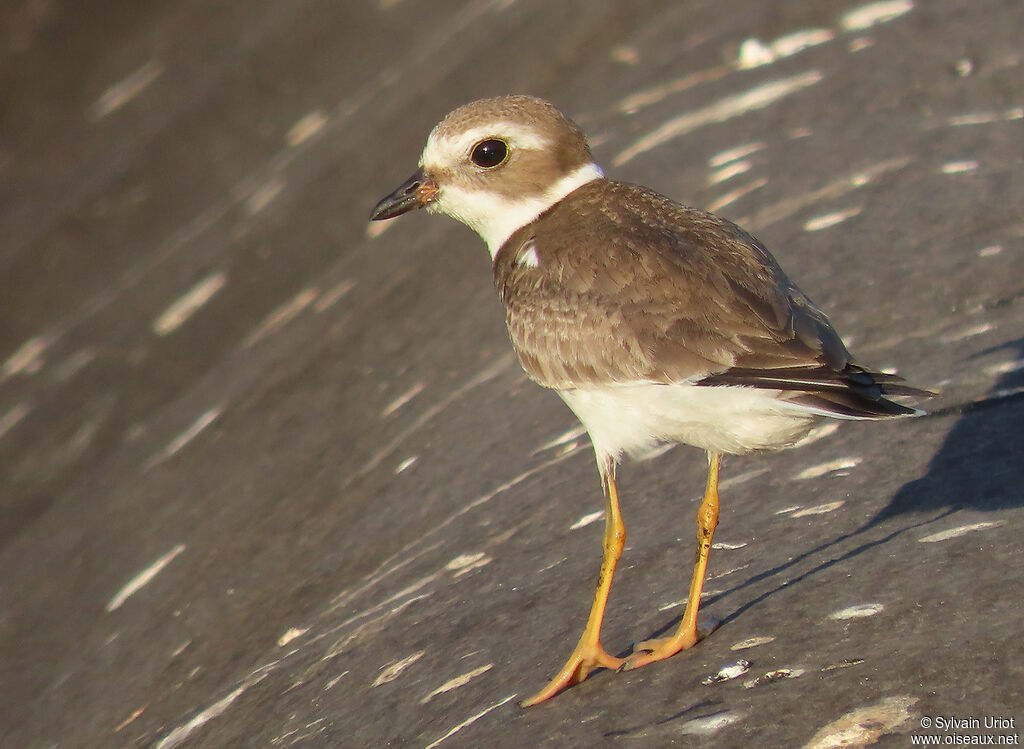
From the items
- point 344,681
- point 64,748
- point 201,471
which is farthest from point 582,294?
point 201,471

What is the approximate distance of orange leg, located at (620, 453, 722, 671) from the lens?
5246mm

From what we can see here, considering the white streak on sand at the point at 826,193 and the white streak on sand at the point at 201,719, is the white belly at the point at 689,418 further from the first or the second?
the white streak on sand at the point at 826,193

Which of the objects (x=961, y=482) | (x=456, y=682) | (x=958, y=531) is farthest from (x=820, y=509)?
(x=456, y=682)

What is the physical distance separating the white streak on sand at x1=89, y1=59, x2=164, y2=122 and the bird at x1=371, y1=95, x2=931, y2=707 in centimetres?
974

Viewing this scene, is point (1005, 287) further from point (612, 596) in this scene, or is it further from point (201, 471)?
point (201, 471)

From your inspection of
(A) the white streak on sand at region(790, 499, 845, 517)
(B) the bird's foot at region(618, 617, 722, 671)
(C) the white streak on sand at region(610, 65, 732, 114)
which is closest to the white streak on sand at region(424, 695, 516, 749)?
(B) the bird's foot at region(618, 617, 722, 671)

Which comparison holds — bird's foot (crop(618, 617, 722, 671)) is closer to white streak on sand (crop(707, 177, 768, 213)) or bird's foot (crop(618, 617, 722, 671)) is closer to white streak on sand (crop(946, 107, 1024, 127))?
white streak on sand (crop(707, 177, 768, 213))

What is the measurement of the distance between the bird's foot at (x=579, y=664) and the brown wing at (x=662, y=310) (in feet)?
3.49

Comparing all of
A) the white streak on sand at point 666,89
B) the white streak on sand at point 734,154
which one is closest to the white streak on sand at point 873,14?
the white streak on sand at point 666,89

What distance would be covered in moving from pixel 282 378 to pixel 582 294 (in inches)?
186

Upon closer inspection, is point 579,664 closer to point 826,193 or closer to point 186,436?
point 826,193

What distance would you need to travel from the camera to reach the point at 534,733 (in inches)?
197

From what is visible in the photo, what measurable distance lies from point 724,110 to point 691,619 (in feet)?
20.0

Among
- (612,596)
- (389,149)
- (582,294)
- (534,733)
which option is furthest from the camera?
(389,149)
